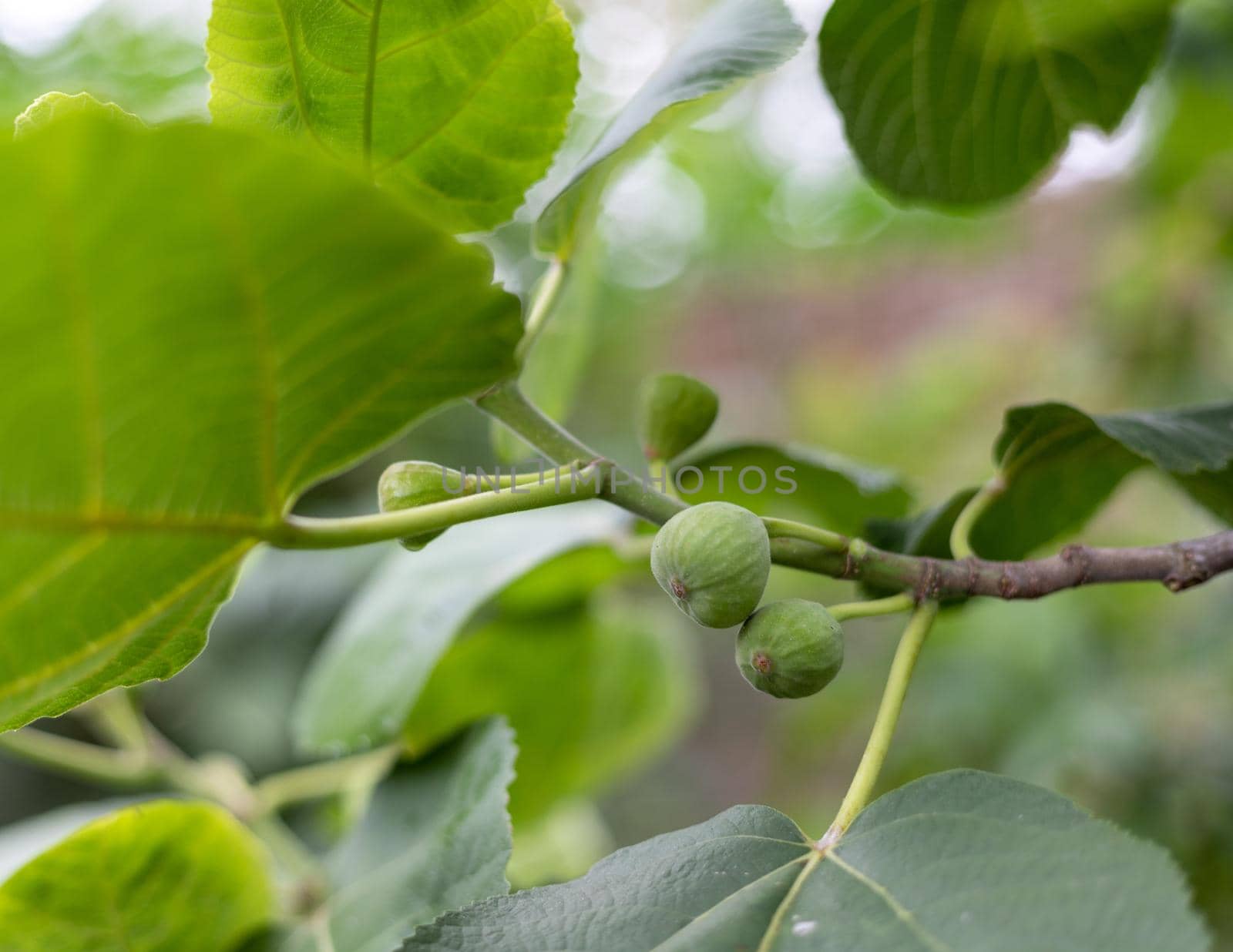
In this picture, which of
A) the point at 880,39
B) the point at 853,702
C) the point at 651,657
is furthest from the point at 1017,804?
the point at 853,702

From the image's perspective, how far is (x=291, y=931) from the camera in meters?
1.05

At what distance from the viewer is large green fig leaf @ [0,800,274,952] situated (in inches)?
34.6

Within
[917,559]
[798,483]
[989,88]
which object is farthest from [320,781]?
[989,88]

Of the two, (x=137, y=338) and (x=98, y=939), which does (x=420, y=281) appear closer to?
(x=137, y=338)

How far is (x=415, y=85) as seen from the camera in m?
0.71

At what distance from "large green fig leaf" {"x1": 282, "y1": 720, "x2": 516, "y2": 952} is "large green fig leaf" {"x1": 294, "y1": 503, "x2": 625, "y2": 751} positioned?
3.6 inches

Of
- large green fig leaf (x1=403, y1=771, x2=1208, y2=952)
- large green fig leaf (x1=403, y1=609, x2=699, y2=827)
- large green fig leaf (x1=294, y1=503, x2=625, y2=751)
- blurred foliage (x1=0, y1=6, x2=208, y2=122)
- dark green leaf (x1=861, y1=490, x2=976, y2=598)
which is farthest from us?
blurred foliage (x1=0, y1=6, x2=208, y2=122)

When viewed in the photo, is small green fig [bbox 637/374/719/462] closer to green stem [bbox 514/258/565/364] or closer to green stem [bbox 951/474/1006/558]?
green stem [bbox 514/258/565/364]

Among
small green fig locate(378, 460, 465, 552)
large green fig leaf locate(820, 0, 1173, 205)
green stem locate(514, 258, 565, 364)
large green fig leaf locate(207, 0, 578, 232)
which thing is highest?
large green fig leaf locate(207, 0, 578, 232)

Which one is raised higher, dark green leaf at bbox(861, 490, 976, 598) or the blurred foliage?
the blurred foliage

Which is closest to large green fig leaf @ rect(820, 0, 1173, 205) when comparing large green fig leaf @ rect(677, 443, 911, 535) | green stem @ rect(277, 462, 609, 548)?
large green fig leaf @ rect(677, 443, 911, 535)

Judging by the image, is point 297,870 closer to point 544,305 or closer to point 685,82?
point 544,305

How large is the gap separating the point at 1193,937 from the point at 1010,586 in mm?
292

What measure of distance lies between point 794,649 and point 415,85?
0.47m
